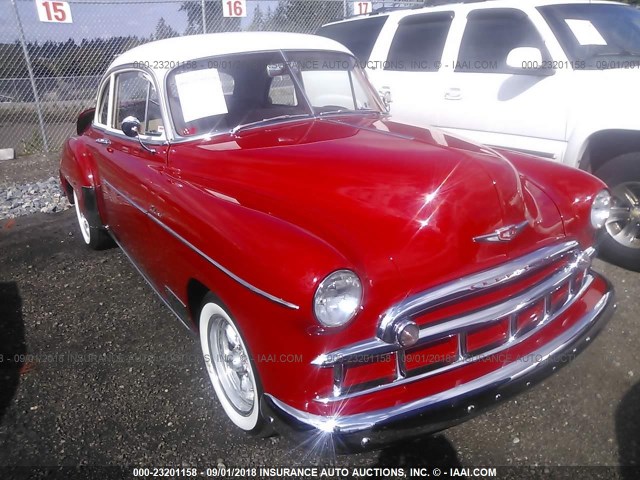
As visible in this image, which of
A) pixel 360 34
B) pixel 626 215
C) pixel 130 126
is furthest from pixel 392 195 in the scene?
pixel 360 34

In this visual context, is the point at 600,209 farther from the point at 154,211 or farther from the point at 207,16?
the point at 207,16

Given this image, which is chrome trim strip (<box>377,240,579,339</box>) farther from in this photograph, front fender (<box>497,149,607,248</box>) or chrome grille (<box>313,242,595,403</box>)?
front fender (<box>497,149,607,248</box>)

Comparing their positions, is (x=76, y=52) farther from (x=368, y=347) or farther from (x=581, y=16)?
(x=368, y=347)

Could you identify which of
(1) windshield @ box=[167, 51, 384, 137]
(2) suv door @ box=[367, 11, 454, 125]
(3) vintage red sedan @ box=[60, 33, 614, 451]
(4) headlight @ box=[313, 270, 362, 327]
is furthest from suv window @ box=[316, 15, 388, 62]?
(4) headlight @ box=[313, 270, 362, 327]

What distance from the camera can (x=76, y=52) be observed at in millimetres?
9852

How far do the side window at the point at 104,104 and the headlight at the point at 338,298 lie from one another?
122 inches

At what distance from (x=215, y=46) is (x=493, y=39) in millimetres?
2748

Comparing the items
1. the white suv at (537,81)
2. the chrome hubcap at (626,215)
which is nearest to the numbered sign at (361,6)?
the white suv at (537,81)

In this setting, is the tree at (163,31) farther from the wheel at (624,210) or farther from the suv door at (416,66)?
the wheel at (624,210)

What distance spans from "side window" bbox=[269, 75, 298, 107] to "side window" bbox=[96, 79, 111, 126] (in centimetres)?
153

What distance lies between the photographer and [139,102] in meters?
3.79

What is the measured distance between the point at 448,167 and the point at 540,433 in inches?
51.7

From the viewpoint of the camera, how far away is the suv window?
6.08 m

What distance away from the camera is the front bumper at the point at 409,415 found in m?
1.98
